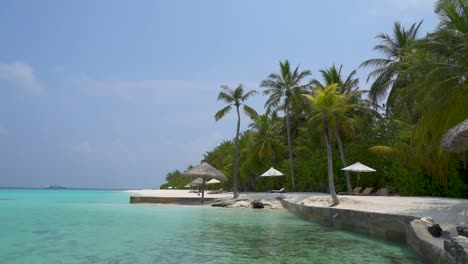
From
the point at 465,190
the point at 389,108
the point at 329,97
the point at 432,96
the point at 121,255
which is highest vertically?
the point at 389,108

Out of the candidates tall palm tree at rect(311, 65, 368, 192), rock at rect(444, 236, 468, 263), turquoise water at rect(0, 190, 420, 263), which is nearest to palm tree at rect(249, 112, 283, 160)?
tall palm tree at rect(311, 65, 368, 192)

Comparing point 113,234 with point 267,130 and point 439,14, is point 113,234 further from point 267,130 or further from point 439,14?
point 267,130

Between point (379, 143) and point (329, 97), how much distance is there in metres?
9.38

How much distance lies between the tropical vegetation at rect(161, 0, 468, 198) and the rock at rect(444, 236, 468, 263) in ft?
23.4

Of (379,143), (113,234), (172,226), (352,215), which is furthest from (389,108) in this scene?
(113,234)

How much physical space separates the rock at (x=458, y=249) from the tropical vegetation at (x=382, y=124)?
23.4ft

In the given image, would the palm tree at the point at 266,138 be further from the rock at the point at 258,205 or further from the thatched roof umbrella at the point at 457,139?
the thatched roof umbrella at the point at 457,139

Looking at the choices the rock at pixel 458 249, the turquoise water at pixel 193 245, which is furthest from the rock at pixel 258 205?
the rock at pixel 458 249

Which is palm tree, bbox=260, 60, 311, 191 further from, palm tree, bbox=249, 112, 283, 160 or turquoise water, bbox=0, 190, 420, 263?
turquoise water, bbox=0, 190, 420, 263

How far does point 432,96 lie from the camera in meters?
11.4

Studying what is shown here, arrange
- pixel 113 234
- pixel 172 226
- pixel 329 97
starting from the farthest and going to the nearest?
1. pixel 329 97
2. pixel 172 226
3. pixel 113 234

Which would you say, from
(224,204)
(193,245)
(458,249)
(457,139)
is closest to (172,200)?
(224,204)

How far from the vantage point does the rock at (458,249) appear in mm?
4399

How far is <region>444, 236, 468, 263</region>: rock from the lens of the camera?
4.40 m
